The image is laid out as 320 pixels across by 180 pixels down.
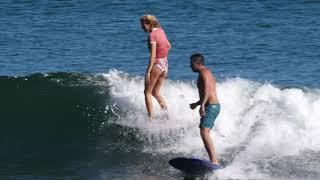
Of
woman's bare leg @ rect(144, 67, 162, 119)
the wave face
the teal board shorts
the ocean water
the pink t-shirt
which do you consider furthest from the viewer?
woman's bare leg @ rect(144, 67, 162, 119)

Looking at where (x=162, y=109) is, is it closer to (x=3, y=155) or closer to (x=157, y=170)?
(x=157, y=170)

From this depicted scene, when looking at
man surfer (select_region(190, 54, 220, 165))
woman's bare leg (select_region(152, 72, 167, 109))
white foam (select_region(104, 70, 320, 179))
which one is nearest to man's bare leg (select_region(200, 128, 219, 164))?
man surfer (select_region(190, 54, 220, 165))

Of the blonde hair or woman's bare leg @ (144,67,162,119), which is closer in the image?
the blonde hair

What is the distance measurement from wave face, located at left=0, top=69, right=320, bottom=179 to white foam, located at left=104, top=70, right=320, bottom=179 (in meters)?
0.02

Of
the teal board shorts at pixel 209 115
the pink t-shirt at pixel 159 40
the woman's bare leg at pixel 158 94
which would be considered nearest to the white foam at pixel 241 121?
the woman's bare leg at pixel 158 94

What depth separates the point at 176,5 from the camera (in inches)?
1268

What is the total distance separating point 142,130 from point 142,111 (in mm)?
524

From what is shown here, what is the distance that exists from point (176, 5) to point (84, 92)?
609 inches

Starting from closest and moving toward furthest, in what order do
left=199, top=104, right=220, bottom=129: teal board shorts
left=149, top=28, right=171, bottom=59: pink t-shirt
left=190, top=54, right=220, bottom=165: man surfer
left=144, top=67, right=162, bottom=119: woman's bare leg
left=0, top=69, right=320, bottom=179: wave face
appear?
left=190, top=54, right=220, bottom=165: man surfer → left=199, top=104, right=220, bottom=129: teal board shorts → left=0, top=69, right=320, bottom=179: wave face → left=149, top=28, right=171, bottom=59: pink t-shirt → left=144, top=67, right=162, bottom=119: woman's bare leg

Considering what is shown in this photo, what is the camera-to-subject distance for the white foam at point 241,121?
14.5 metres

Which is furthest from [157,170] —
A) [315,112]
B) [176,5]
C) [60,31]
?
[176,5]

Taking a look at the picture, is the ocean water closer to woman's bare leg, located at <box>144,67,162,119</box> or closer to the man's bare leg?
the man's bare leg

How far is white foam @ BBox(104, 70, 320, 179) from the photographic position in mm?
14508

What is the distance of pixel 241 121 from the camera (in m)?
15.3
